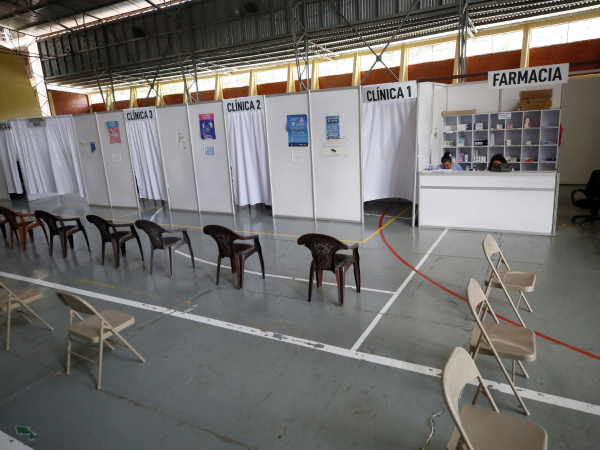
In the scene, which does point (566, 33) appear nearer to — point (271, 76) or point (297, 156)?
point (297, 156)

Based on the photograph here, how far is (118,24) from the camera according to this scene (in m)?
14.2

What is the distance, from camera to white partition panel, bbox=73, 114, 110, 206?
10.6 meters

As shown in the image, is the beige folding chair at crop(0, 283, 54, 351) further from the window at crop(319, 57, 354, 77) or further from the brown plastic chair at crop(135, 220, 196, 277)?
the window at crop(319, 57, 354, 77)

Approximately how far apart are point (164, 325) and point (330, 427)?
239cm

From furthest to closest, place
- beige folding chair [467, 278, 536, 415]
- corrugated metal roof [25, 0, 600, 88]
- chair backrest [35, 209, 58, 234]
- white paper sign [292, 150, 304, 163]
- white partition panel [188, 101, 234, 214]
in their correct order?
corrugated metal roof [25, 0, 600, 88]
white partition panel [188, 101, 234, 214]
white paper sign [292, 150, 304, 163]
chair backrest [35, 209, 58, 234]
beige folding chair [467, 278, 536, 415]

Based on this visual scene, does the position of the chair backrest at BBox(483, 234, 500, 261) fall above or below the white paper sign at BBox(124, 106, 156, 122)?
below

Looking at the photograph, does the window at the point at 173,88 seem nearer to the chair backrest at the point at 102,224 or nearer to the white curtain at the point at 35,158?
the white curtain at the point at 35,158

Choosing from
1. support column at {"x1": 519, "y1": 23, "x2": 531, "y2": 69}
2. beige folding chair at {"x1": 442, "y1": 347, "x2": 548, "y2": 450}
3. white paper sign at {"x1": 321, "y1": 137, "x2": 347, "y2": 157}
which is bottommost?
beige folding chair at {"x1": 442, "y1": 347, "x2": 548, "y2": 450}

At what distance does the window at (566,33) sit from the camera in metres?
10.6

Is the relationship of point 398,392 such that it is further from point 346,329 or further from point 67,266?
point 67,266

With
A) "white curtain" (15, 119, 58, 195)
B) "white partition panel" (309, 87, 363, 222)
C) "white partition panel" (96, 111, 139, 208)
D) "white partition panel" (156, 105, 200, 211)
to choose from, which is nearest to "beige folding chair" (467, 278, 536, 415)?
"white partition panel" (309, 87, 363, 222)

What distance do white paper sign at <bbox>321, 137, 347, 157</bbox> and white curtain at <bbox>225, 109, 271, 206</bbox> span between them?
168cm

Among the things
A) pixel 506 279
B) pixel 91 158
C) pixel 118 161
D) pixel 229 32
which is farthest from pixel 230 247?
pixel 229 32

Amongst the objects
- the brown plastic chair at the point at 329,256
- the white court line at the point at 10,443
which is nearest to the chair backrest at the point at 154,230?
the brown plastic chair at the point at 329,256
